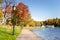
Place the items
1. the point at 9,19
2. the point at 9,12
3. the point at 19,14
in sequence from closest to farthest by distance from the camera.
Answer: the point at 9,19 → the point at 9,12 → the point at 19,14

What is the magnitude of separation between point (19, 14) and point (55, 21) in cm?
11142

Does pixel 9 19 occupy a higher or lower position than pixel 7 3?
lower

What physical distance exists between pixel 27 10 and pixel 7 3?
3138 cm

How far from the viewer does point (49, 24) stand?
593 ft

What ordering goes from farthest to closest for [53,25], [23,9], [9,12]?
[53,25] → [23,9] → [9,12]

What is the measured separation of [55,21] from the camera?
6727 inches

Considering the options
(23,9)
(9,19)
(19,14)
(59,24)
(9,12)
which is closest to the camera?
(9,19)

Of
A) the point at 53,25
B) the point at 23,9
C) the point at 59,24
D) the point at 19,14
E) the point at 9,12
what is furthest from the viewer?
the point at 53,25

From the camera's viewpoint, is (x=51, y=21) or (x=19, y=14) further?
(x=51, y=21)

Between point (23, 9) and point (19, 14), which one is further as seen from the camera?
point (23, 9)

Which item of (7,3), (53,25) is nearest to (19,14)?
(7,3)

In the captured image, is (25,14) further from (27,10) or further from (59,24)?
(59,24)

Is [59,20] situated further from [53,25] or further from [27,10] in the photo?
[27,10]

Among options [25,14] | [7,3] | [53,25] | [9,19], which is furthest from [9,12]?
[53,25]
